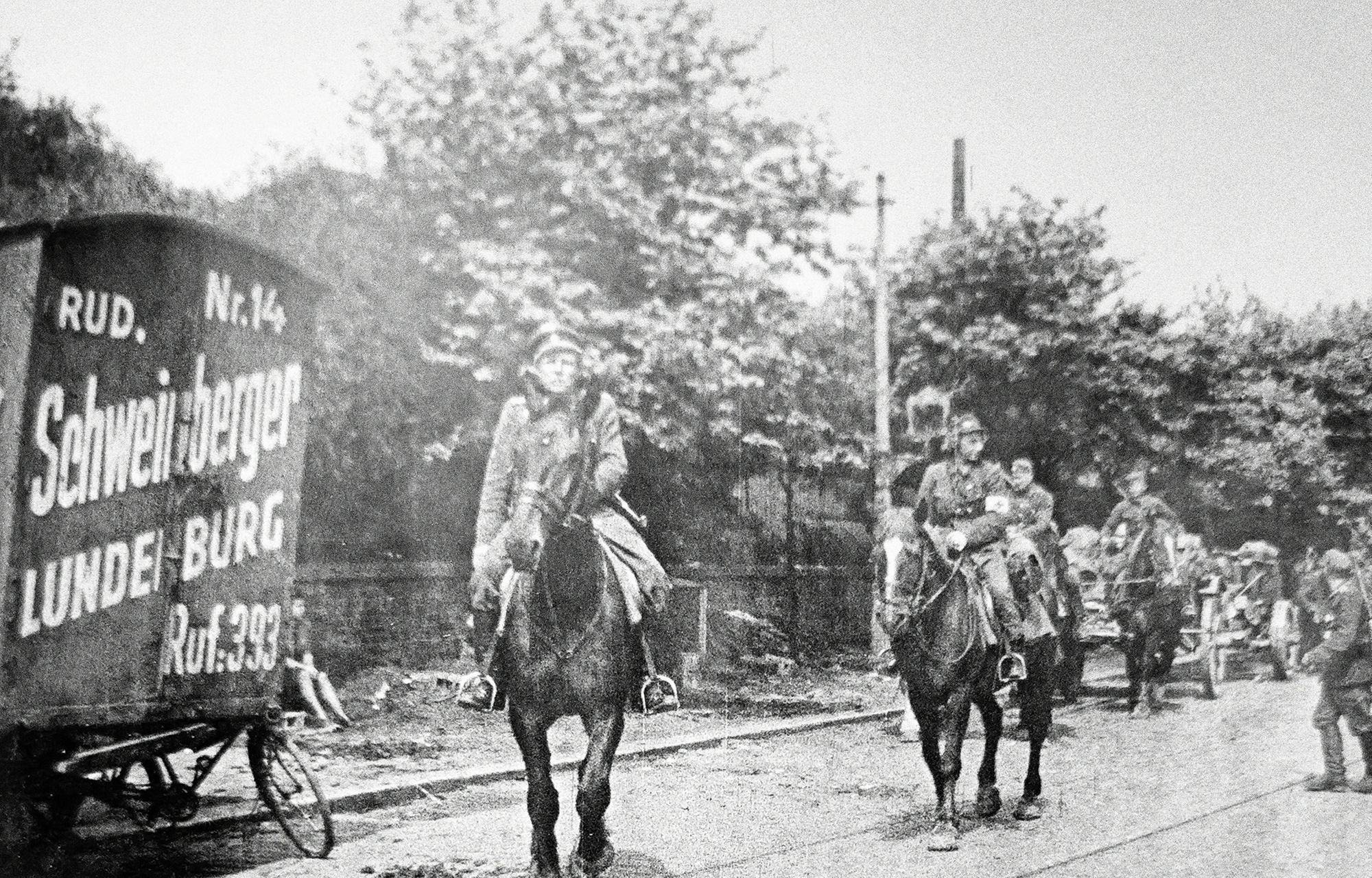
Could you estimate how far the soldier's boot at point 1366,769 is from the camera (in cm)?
650


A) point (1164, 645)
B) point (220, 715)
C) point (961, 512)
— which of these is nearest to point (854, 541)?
point (961, 512)

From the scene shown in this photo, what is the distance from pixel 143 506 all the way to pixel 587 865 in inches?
93.8

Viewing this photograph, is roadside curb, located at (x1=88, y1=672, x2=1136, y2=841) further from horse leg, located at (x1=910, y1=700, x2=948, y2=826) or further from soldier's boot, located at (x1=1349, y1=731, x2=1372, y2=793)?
soldier's boot, located at (x1=1349, y1=731, x2=1372, y2=793)

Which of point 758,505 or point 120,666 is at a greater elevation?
point 758,505

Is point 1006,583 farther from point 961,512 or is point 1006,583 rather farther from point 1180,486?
point 1180,486

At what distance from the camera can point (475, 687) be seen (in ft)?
16.0

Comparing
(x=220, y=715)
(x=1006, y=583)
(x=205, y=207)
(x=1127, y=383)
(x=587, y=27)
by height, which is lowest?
(x=220, y=715)

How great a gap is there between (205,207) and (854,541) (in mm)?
5116

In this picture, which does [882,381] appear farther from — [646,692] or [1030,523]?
[646,692]

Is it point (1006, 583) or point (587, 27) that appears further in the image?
point (1006, 583)

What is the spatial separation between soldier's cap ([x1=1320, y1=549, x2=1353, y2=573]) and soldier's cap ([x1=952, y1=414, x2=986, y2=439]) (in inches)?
72.8

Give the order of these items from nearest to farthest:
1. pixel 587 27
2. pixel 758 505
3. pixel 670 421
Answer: pixel 587 27
pixel 670 421
pixel 758 505

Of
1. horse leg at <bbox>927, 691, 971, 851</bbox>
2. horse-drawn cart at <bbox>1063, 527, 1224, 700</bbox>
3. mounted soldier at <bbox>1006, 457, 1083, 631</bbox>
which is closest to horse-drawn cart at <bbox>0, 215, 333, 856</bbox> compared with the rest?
horse leg at <bbox>927, 691, 971, 851</bbox>

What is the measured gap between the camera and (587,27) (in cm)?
638
